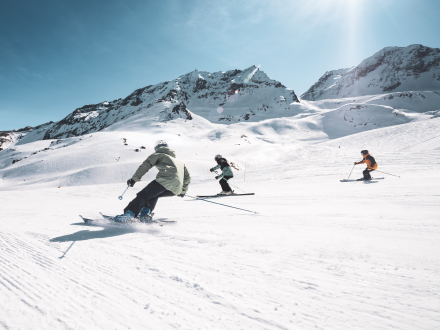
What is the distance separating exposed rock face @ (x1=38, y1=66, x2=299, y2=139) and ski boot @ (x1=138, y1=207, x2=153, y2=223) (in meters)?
88.6

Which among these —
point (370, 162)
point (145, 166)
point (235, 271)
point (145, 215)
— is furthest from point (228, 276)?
point (370, 162)

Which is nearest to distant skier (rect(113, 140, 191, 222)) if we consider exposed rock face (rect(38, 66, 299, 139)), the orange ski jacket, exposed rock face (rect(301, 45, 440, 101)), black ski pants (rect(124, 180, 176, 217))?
black ski pants (rect(124, 180, 176, 217))

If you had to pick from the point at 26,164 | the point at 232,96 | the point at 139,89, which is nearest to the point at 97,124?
the point at 139,89

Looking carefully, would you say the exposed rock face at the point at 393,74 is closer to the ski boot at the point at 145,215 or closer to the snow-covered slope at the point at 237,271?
the snow-covered slope at the point at 237,271

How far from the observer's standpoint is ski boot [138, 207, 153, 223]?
371 centimetres

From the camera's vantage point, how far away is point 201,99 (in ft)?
452

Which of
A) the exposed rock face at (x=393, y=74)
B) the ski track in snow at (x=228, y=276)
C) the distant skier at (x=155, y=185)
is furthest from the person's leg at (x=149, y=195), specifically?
the exposed rock face at (x=393, y=74)

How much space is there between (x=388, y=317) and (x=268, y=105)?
11799 centimetres

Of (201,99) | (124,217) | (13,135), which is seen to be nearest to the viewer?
(124,217)

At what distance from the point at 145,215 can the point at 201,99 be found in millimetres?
141285

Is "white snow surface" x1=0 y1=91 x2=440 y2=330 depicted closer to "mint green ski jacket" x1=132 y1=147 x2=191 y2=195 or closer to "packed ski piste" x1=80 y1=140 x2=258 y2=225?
"packed ski piste" x1=80 y1=140 x2=258 y2=225

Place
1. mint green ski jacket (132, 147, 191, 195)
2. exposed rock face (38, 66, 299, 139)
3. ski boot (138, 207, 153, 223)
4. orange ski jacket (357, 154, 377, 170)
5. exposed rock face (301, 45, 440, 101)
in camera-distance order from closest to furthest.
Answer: ski boot (138, 207, 153, 223) → mint green ski jacket (132, 147, 191, 195) → orange ski jacket (357, 154, 377, 170) → exposed rock face (38, 66, 299, 139) → exposed rock face (301, 45, 440, 101)

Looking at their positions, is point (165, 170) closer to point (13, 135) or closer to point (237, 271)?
point (237, 271)

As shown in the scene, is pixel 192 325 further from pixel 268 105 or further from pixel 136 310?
pixel 268 105
